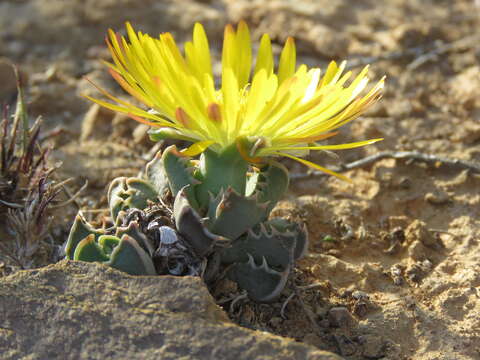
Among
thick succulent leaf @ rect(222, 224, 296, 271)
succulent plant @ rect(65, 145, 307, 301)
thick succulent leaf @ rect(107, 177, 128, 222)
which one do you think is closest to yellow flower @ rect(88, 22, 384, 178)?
succulent plant @ rect(65, 145, 307, 301)

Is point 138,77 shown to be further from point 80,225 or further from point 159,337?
point 159,337

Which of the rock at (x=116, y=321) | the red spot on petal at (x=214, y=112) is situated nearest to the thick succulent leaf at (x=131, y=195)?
the rock at (x=116, y=321)

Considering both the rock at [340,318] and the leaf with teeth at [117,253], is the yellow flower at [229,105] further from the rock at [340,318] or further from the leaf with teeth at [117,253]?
the rock at [340,318]

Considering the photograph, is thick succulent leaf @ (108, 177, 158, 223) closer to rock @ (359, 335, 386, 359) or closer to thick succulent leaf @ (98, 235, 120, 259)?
thick succulent leaf @ (98, 235, 120, 259)

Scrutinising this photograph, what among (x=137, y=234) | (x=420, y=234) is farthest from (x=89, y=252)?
(x=420, y=234)

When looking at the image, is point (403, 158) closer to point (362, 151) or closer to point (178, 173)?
point (362, 151)
